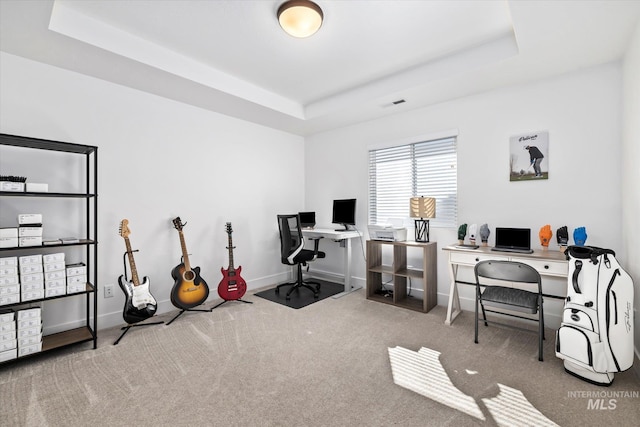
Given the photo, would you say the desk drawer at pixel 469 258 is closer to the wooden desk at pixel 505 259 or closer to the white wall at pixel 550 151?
the wooden desk at pixel 505 259

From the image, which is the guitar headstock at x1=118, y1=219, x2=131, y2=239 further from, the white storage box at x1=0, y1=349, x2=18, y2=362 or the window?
the window

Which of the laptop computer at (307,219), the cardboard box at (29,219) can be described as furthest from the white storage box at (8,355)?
the laptop computer at (307,219)

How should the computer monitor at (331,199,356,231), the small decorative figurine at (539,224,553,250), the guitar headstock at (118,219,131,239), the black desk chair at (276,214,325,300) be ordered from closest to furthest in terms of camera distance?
the small decorative figurine at (539,224,553,250) → the guitar headstock at (118,219,131,239) → the black desk chair at (276,214,325,300) → the computer monitor at (331,199,356,231)

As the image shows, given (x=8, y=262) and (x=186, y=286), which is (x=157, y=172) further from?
(x=8, y=262)

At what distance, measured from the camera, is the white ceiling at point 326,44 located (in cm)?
219

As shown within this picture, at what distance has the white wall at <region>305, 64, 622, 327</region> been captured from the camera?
269 cm

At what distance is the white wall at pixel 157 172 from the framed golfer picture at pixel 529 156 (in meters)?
3.24

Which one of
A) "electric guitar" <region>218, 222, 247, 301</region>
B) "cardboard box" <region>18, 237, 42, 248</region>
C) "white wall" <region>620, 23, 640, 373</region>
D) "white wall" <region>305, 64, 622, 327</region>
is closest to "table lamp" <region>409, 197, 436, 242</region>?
"white wall" <region>305, 64, 622, 327</region>

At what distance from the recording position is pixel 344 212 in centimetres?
448

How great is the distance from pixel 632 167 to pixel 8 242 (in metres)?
4.81

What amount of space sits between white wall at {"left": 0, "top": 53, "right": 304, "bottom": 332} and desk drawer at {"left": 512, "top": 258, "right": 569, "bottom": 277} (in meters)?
3.41

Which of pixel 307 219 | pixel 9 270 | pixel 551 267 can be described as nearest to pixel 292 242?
pixel 307 219

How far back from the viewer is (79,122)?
289 centimetres

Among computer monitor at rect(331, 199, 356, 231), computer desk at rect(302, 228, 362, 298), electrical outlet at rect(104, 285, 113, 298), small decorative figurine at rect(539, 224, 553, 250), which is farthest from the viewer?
computer monitor at rect(331, 199, 356, 231)
